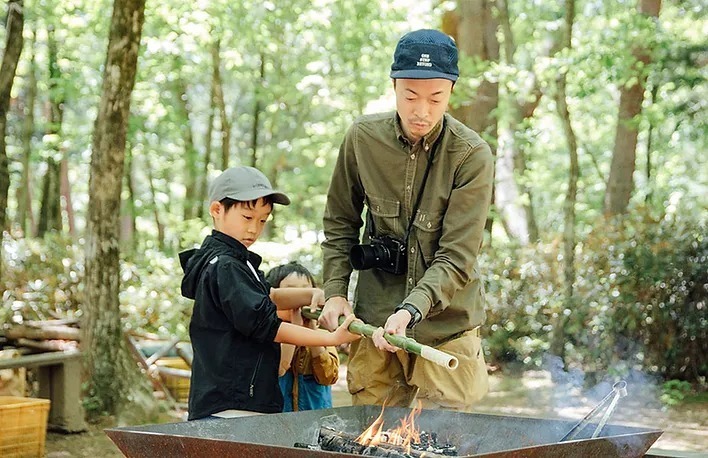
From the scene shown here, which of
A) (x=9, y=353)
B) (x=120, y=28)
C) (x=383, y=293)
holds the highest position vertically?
(x=120, y=28)

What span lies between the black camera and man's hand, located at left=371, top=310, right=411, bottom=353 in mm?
371

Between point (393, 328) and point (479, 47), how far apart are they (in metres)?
7.90

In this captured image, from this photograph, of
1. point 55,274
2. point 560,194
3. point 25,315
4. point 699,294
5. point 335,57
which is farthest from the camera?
point 560,194

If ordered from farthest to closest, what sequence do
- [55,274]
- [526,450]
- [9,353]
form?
[55,274]
[9,353]
[526,450]

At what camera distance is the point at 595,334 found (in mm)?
Answer: 9227

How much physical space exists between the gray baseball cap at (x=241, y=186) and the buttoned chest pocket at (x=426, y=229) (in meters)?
0.64

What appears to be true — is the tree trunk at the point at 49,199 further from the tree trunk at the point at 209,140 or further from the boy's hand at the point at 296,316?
the boy's hand at the point at 296,316

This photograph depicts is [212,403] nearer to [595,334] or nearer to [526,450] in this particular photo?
[526,450]

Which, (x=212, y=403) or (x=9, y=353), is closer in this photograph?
(x=212, y=403)

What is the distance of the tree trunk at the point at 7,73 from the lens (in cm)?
763

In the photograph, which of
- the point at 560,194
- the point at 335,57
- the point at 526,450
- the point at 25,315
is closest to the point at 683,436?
the point at 526,450

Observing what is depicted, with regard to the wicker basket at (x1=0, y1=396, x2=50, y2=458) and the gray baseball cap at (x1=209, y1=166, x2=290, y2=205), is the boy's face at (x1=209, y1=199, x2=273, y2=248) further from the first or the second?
the wicker basket at (x1=0, y1=396, x2=50, y2=458)

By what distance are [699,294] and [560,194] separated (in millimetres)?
11258

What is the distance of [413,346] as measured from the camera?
283 centimetres
